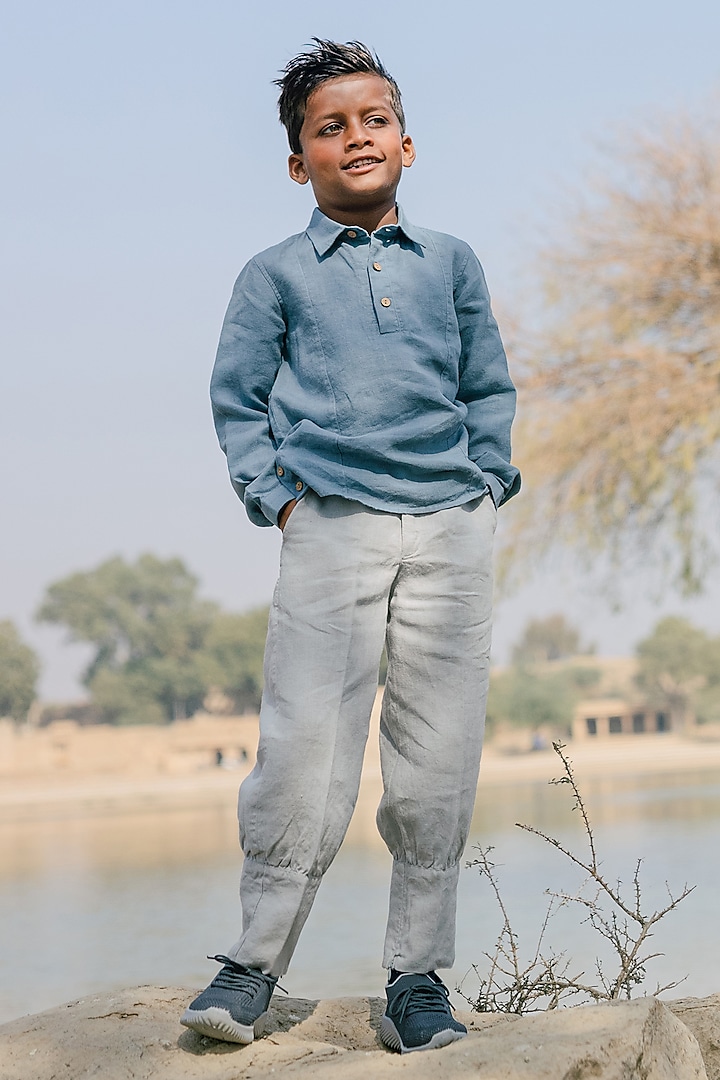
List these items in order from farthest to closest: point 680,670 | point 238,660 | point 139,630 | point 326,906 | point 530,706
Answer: point 139,630 → point 680,670 → point 238,660 → point 530,706 → point 326,906

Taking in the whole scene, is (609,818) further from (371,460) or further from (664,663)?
(664,663)

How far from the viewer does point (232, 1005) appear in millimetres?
2023

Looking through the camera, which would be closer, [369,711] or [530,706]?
[369,711]

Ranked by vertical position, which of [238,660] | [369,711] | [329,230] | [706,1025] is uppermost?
[238,660]

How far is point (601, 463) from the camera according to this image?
24.8ft

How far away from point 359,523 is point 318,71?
0.84 m

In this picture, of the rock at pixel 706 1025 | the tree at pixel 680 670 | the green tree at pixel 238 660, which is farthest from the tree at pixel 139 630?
the rock at pixel 706 1025

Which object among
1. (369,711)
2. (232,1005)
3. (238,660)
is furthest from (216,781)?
(232,1005)

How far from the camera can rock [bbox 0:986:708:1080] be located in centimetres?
185

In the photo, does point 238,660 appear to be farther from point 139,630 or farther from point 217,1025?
point 217,1025

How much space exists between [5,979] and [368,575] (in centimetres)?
478

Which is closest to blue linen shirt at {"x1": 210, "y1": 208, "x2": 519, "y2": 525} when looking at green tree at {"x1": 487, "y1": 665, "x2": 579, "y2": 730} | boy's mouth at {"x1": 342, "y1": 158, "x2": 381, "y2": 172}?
boy's mouth at {"x1": 342, "y1": 158, "x2": 381, "y2": 172}

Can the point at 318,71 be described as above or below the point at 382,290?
above

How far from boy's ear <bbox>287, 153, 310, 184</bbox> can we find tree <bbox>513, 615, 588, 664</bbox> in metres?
81.6
